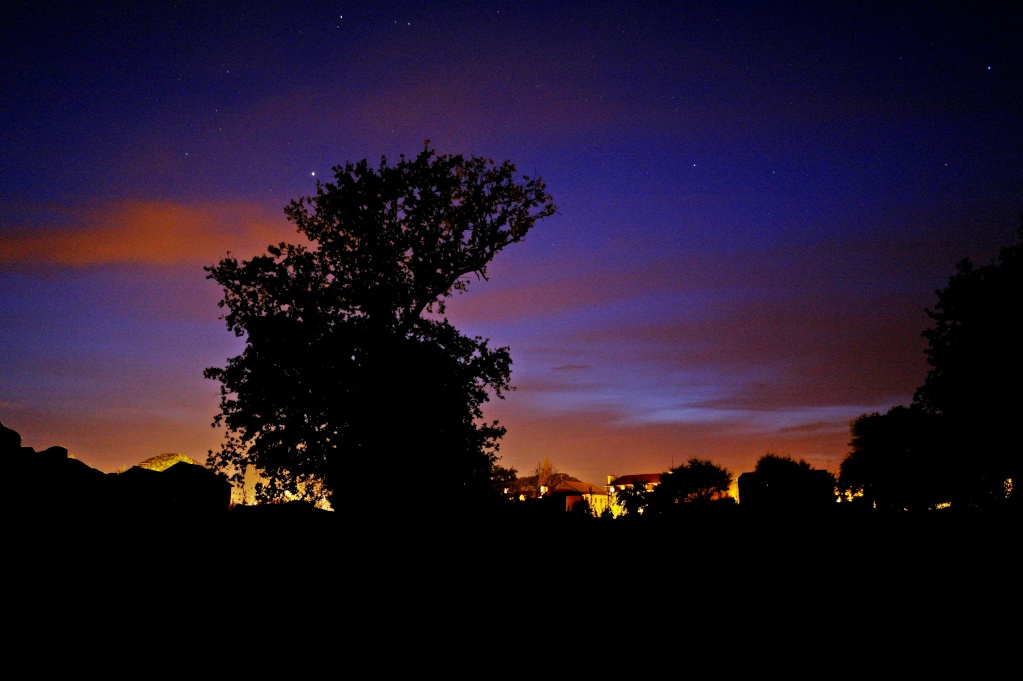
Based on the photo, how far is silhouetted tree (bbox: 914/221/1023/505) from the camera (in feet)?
101

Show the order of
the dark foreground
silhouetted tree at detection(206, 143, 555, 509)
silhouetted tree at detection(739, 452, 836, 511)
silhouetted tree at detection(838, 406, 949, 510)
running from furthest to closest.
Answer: silhouetted tree at detection(838, 406, 949, 510), silhouetted tree at detection(206, 143, 555, 509), silhouetted tree at detection(739, 452, 836, 511), the dark foreground

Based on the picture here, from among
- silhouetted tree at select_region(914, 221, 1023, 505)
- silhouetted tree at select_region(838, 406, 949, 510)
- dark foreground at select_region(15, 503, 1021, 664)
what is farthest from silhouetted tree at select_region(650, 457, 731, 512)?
dark foreground at select_region(15, 503, 1021, 664)

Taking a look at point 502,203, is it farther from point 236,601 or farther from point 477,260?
point 236,601

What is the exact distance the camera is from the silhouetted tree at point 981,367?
30812 millimetres

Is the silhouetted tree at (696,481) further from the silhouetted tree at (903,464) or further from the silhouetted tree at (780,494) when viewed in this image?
the silhouetted tree at (780,494)

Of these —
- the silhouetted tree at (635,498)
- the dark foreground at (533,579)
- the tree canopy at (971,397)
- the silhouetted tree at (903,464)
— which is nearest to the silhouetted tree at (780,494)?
the dark foreground at (533,579)

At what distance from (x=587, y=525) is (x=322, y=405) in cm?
1413

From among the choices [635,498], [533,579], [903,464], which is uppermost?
[903,464]

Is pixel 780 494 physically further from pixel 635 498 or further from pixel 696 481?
pixel 696 481

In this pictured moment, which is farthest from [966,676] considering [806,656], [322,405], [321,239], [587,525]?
[321,239]

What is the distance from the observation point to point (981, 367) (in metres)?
31.6

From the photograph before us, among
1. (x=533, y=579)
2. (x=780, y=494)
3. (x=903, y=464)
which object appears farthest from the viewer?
(x=903, y=464)

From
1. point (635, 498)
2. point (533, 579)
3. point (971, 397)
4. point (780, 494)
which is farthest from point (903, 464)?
point (533, 579)

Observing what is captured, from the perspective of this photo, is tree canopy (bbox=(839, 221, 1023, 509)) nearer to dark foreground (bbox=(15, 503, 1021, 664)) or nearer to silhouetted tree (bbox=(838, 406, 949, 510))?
silhouetted tree (bbox=(838, 406, 949, 510))
